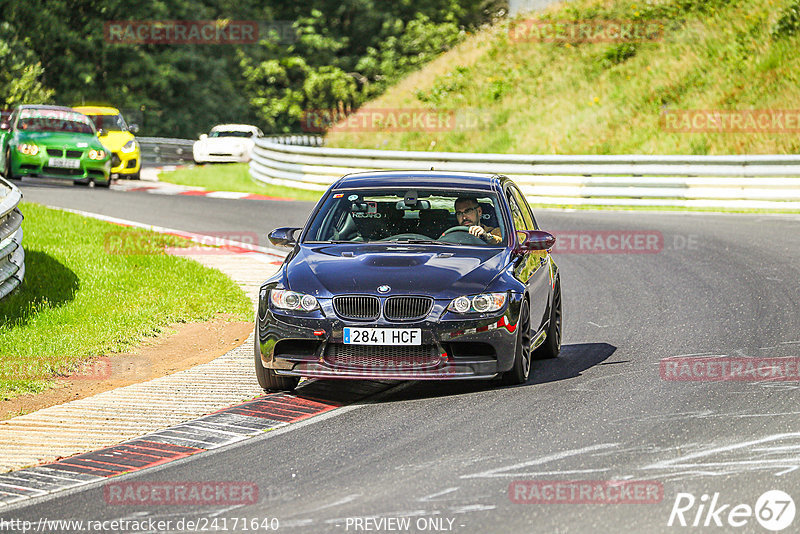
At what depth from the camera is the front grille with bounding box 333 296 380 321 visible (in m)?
8.01

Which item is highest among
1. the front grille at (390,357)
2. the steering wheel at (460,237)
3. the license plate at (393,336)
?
the steering wheel at (460,237)

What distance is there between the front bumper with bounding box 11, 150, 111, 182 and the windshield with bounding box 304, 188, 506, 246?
55.3 feet

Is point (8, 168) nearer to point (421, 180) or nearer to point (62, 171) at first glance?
point (62, 171)

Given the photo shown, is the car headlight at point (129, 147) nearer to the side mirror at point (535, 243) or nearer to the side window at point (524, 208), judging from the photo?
the side window at point (524, 208)

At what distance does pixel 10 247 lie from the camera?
1187cm

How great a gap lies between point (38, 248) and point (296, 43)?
4681cm

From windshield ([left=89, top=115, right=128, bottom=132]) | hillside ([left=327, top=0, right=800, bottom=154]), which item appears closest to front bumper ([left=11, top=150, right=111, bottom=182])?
windshield ([left=89, top=115, right=128, bottom=132])

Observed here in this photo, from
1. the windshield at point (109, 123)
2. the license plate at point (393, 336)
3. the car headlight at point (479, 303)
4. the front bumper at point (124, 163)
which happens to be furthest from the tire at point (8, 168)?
the car headlight at point (479, 303)

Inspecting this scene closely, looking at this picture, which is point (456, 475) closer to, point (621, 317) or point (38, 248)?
point (621, 317)

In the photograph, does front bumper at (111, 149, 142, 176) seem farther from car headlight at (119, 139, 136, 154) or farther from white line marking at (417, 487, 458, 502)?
white line marking at (417, 487, 458, 502)

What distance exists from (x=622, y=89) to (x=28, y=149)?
15.1 metres

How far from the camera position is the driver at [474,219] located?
363 inches

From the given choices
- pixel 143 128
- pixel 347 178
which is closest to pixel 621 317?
pixel 347 178

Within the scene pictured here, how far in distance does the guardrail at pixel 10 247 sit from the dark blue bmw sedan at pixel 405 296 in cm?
366
